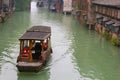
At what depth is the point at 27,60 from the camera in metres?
22.3

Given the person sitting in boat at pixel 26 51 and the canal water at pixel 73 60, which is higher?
the person sitting in boat at pixel 26 51

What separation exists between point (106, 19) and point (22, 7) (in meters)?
48.4

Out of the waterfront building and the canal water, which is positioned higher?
the waterfront building

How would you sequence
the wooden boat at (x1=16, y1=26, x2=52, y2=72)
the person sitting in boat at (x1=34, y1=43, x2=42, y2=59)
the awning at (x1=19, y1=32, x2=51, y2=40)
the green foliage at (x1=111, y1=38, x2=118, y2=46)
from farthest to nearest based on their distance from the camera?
1. the green foliage at (x1=111, y1=38, x2=118, y2=46)
2. the person sitting in boat at (x1=34, y1=43, x2=42, y2=59)
3. the awning at (x1=19, y1=32, x2=51, y2=40)
4. the wooden boat at (x1=16, y1=26, x2=52, y2=72)

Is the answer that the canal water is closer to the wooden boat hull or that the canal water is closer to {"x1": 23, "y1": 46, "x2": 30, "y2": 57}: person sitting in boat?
the wooden boat hull

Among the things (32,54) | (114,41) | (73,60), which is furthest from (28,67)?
(114,41)

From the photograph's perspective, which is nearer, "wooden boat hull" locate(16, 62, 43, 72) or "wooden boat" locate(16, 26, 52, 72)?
"wooden boat hull" locate(16, 62, 43, 72)

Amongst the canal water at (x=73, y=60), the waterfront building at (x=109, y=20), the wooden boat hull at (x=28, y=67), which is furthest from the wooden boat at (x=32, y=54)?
the waterfront building at (x=109, y=20)

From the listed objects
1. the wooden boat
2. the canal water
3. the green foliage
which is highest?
the wooden boat

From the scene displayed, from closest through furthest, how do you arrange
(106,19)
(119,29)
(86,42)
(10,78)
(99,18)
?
1. (10,78)
2. (119,29)
3. (86,42)
4. (106,19)
5. (99,18)

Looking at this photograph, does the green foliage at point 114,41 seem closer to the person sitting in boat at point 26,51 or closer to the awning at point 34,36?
the awning at point 34,36

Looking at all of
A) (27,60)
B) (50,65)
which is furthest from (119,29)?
(27,60)

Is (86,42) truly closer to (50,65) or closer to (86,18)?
(50,65)

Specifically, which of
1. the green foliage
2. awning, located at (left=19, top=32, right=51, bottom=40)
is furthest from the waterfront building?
awning, located at (left=19, top=32, right=51, bottom=40)
